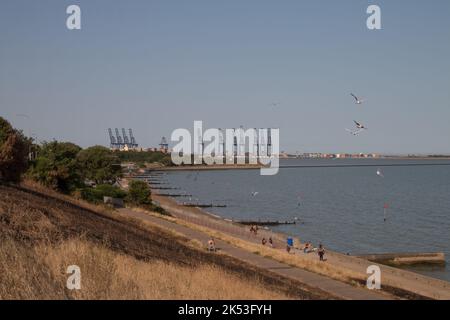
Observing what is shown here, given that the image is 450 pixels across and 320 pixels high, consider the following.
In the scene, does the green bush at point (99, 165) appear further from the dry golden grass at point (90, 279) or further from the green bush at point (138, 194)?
the dry golden grass at point (90, 279)

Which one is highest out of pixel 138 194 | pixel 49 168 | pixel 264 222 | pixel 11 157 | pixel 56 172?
pixel 11 157

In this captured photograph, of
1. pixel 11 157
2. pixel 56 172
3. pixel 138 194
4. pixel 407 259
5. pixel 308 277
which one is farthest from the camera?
pixel 138 194

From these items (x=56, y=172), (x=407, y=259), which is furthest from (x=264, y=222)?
(x=56, y=172)

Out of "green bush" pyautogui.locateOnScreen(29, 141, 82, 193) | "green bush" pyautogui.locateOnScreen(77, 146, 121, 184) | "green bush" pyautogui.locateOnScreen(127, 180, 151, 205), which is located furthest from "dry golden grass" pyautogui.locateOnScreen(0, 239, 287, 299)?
"green bush" pyautogui.locateOnScreen(77, 146, 121, 184)

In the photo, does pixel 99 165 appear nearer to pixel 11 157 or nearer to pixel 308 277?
pixel 11 157

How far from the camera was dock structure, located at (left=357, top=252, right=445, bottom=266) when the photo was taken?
42719mm

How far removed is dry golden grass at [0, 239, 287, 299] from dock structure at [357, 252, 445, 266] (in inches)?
1337

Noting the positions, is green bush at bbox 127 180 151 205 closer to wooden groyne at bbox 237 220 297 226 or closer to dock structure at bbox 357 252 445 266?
wooden groyne at bbox 237 220 297 226

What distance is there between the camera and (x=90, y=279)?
30.0 ft

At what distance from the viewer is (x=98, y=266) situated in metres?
9.85

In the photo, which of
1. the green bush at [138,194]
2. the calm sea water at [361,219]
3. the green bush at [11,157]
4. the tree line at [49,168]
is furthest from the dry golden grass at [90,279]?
the green bush at [138,194]

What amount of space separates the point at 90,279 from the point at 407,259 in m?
38.4
